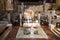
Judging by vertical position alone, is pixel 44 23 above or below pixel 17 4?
below

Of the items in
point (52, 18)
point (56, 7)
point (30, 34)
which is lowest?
point (30, 34)

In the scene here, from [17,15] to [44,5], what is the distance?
2.12 ft

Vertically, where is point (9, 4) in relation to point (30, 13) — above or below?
above

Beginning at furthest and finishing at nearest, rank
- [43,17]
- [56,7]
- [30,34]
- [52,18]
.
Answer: [56,7] < [43,17] < [52,18] < [30,34]

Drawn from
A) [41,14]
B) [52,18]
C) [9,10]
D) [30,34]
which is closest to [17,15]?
[9,10]

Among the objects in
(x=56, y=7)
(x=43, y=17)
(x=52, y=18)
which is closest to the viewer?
(x=52, y=18)

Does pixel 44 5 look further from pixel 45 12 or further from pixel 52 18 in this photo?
pixel 52 18

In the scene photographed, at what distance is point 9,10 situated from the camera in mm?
2744

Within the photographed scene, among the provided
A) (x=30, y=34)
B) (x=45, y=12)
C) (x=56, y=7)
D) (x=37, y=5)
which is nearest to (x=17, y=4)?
(x=37, y=5)

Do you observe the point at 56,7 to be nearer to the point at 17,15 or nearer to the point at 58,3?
the point at 58,3

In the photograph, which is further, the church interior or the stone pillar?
the stone pillar

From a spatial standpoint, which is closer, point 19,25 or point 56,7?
point 19,25

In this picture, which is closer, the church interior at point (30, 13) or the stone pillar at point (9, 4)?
the church interior at point (30, 13)

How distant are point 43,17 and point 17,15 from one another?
520 millimetres
